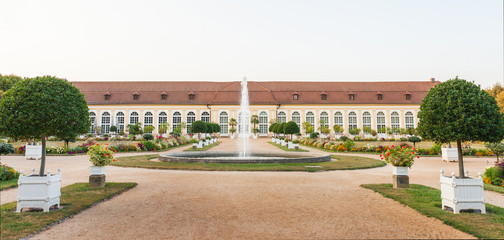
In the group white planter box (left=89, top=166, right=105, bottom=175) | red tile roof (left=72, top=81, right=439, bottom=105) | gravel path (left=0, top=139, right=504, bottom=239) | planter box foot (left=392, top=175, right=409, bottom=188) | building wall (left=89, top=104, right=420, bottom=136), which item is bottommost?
gravel path (left=0, top=139, right=504, bottom=239)

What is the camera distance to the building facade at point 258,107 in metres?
53.0

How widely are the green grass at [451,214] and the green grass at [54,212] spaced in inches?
266

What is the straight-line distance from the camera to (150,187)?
8453mm

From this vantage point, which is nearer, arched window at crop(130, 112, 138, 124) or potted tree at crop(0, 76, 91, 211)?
potted tree at crop(0, 76, 91, 211)

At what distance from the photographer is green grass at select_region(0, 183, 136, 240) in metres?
4.56

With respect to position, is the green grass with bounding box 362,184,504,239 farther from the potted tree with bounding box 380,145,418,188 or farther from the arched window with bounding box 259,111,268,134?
the arched window with bounding box 259,111,268,134

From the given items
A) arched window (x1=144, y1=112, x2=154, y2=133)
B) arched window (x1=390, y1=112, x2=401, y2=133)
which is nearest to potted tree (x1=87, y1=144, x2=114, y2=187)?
arched window (x1=144, y1=112, x2=154, y2=133)

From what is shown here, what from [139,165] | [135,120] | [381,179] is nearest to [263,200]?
[381,179]

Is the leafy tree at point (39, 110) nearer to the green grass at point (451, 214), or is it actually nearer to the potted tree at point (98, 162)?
the potted tree at point (98, 162)

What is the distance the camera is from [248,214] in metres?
5.59

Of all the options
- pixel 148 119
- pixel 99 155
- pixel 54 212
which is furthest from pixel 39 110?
pixel 148 119

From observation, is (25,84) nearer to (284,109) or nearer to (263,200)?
(263,200)

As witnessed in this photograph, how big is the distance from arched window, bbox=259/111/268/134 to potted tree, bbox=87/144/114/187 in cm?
4522

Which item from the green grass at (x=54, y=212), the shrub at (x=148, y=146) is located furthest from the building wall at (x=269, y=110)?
the green grass at (x=54, y=212)
